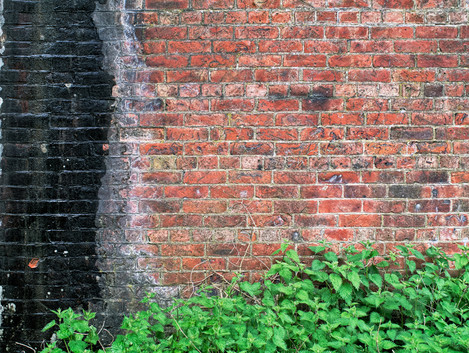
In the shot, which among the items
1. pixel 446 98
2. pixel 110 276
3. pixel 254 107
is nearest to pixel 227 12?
pixel 254 107

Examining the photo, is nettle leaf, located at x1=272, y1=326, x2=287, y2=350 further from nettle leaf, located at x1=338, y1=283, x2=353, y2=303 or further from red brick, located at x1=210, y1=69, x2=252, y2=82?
red brick, located at x1=210, y1=69, x2=252, y2=82

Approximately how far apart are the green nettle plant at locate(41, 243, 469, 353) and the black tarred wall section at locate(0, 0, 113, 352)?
40 cm

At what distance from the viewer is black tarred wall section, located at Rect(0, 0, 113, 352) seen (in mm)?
2398

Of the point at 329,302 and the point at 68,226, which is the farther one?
the point at 68,226

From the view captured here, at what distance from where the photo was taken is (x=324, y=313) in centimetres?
207

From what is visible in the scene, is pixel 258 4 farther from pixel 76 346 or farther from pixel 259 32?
pixel 76 346

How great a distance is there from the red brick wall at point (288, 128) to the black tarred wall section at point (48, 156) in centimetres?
26

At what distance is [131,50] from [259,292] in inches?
69.4

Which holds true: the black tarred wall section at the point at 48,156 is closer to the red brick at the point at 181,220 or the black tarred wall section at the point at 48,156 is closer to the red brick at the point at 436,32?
the red brick at the point at 181,220

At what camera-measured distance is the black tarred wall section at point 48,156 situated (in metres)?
2.40

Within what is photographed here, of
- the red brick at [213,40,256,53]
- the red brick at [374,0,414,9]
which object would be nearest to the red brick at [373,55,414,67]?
the red brick at [374,0,414,9]

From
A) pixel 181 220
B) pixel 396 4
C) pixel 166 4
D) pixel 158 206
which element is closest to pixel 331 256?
pixel 181 220

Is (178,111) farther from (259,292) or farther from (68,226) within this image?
(259,292)

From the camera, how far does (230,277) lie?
2451mm
